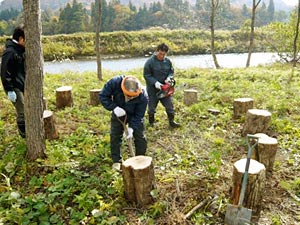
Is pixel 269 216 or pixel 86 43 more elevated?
pixel 86 43

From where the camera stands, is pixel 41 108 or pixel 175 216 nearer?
pixel 175 216

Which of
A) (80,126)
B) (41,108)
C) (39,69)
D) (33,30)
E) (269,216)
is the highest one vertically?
(33,30)

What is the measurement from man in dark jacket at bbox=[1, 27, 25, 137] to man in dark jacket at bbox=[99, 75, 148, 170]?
1.44 metres

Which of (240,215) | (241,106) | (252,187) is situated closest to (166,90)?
(241,106)

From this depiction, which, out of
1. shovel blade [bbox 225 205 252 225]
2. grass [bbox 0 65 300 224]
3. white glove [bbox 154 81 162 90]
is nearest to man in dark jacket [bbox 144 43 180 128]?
white glove [bbox 154 81 162 90]

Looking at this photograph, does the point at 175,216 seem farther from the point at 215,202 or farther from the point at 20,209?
the point at 20,209

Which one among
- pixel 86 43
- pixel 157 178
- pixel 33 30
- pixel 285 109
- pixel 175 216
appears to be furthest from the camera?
pixel 86 43

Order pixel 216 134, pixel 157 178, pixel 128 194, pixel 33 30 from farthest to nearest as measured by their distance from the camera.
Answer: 1. pixel 216 134
2. pixel 157 178
3. pixel 33 30
4. pixel 128 194

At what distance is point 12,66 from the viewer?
174 inches

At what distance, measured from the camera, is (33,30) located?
3607mm

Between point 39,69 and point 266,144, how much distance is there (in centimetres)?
304

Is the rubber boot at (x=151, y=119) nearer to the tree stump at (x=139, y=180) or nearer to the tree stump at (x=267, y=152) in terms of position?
the tree stump at (x=267, y=152)

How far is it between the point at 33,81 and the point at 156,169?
196 centimetres

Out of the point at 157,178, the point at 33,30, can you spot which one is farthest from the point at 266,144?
the point at 33,30
